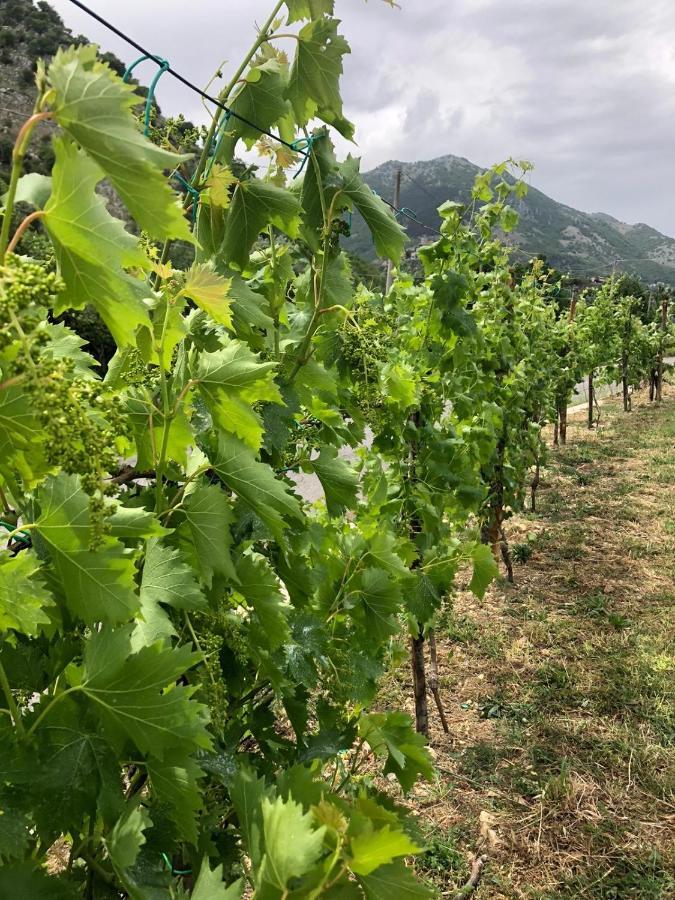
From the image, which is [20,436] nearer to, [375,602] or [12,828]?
[12,828]

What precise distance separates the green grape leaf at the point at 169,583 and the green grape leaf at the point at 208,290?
17.3 inches

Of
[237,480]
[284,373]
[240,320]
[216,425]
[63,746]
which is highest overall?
[240,320]

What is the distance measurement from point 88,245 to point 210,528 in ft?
2.18

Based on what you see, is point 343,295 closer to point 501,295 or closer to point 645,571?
point 501,295

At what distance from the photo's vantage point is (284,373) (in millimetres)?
1817

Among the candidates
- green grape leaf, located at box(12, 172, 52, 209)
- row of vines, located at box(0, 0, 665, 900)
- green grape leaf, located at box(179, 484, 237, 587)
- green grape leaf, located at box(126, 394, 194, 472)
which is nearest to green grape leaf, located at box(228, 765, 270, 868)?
row of vines, located at box(0, 0, 665, 900)

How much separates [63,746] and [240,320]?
98cm

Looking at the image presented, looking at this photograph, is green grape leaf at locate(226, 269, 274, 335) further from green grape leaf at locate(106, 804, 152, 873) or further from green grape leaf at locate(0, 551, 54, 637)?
green grape leaf at locate(106, 804, 152, 873)

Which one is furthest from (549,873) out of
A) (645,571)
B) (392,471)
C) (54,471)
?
(645,571)

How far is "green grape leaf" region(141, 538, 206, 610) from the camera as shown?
117cm

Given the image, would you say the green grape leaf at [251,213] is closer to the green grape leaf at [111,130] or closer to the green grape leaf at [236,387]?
the green grape leaf at [236,387]

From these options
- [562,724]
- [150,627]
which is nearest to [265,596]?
[150,627]

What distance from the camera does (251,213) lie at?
5.45 ft

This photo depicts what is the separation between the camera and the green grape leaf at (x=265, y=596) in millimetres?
1423
